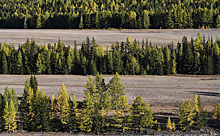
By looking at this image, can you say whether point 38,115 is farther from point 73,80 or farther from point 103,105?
point 73,80

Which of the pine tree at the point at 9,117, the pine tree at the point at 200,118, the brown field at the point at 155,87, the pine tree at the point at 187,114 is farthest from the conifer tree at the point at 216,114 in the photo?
the pine tree at the point at 9,117

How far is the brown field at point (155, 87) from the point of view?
79.1m

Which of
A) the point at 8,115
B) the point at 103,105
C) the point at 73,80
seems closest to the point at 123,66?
the point at 73,80

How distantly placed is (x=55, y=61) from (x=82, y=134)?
49.3 meters

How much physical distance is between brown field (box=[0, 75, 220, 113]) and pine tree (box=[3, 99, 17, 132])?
19.4 m

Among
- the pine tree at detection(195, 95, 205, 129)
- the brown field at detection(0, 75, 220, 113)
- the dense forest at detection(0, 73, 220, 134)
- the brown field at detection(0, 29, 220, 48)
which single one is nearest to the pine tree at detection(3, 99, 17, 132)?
the dense forest at detection(0, 73, 220, 134)

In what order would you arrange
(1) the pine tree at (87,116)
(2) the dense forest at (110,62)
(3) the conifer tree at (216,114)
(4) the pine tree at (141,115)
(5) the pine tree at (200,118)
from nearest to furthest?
1. (4) the pine tree at (141,115)
2. (1) the pine tree at (87,116)
3. (5) the pine tree at (200,118)
4. (3) the conifer tree at (216,114)
5. (2) the dense forest at (110,62)

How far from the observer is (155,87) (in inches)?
3531

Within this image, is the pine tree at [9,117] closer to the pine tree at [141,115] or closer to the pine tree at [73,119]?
the pine tree at [73,119]

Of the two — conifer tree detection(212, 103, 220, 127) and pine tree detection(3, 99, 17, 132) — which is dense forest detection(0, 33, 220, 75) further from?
pine tree detection(3, 99, 17, 132)

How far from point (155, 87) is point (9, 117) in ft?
132

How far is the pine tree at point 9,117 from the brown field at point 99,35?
80541 millimetres

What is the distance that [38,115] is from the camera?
211 feet

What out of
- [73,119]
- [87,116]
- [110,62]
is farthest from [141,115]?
[110,62]
